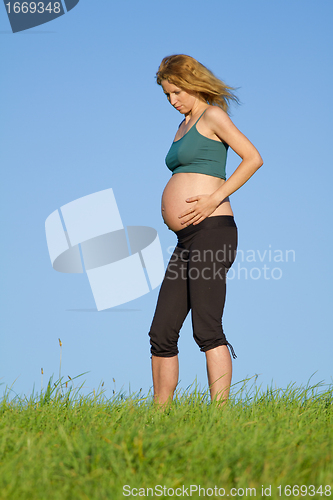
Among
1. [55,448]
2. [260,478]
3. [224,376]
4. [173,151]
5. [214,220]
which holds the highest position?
[173,151]

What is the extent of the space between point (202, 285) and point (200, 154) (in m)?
0.81

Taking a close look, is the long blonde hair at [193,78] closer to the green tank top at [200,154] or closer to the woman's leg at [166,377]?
the green tank top at [200,154]

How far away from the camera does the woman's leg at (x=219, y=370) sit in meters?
2.54

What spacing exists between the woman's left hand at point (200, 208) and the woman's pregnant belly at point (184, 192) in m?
0.06

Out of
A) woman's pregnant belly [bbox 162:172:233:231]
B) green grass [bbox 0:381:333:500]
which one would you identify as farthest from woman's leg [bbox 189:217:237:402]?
green grass [bbox 0:381:333:500]

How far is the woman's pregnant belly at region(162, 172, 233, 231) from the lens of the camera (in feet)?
8.66

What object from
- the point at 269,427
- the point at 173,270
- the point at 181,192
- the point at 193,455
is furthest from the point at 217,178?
the point at 193,455

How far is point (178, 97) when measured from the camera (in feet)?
9.16

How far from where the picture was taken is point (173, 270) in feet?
9.18

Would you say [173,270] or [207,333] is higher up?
[173,270]

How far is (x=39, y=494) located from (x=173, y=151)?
6.71 feet

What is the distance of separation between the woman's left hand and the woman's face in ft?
2.20

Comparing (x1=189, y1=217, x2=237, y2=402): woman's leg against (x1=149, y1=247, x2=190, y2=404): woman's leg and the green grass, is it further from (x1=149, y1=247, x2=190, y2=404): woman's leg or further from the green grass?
the green grass

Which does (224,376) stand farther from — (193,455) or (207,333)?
(193,455)
